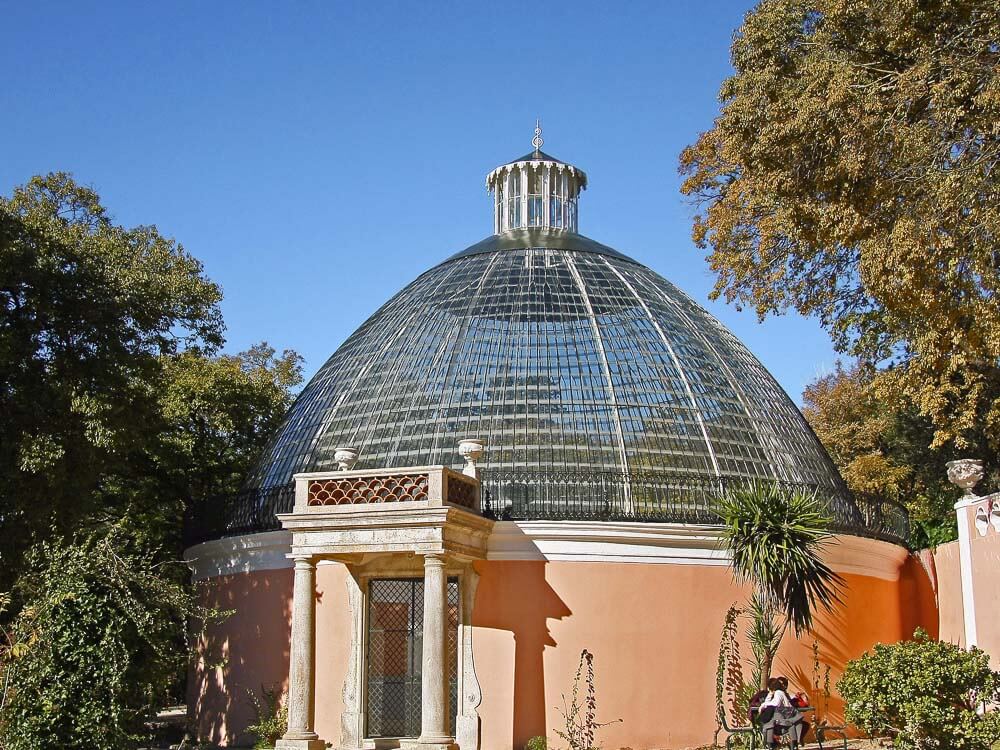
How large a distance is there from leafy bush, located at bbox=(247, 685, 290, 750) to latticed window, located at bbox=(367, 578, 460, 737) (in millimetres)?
1521

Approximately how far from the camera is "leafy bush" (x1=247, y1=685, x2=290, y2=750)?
19227 mm

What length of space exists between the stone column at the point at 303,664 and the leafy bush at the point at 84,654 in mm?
2557

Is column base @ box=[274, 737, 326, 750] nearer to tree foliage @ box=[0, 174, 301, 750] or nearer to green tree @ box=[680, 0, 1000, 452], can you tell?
tree foliage @ box=[0, 174, 301, 750]

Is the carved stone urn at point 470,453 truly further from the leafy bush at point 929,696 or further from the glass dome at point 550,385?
the leafy bush at point 929,696

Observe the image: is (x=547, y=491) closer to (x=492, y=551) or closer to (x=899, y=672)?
(x=492, y=551)

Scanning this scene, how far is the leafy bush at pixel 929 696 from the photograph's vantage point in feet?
45.6

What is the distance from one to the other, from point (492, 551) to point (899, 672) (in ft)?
22.0

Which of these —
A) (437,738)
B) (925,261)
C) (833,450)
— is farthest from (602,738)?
(833,450)

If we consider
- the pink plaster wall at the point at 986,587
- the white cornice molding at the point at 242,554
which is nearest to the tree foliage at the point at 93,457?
the white cornice molding at the point at 242,554

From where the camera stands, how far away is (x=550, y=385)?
806 inches

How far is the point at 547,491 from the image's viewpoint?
19125 mm

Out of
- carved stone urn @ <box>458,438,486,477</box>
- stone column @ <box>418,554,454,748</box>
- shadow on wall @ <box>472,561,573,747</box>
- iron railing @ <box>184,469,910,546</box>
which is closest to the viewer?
stone column @ <box>418,554,454,748</box>

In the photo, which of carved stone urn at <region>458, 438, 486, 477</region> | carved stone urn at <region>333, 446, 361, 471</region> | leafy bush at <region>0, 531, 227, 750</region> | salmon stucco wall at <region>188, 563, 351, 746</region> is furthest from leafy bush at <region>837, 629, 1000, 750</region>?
leafy bush at <region>0, 531, 227, 750</region>

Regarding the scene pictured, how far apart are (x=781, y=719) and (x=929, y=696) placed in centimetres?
186
